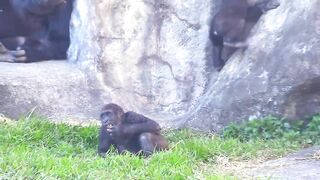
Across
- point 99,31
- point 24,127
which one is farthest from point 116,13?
point 24,127

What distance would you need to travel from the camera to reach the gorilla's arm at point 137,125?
22.4ft

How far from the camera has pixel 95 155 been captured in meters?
6.77

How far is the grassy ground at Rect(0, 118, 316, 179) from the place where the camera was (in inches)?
223

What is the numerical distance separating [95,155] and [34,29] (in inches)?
143

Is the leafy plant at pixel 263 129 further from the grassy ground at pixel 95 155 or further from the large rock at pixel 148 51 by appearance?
the large rock at pixel 148 51

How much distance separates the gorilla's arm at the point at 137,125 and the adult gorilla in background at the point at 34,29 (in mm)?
2920

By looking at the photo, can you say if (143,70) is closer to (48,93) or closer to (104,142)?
(48,93)

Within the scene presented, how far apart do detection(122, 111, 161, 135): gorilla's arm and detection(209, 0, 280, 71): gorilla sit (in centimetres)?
180

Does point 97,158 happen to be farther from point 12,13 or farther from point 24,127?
point 12,13

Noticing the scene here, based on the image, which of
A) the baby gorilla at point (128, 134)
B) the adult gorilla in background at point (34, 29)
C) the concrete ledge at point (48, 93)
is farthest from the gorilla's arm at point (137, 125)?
the adult gorilla in background at point (34, 29)

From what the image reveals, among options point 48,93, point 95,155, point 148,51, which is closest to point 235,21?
point 148,51

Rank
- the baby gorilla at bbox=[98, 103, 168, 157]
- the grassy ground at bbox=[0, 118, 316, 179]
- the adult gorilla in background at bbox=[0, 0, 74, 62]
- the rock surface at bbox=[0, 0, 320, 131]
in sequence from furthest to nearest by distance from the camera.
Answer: the adult gorilla in background at bbox=[0, 0, 74, 62] < the rock surface at bbox=[0, 0, 320, 131] < the baby gorilla at bbox=[98, 103, 168, 157] < the grassy ground at bbox=[0, 118, 316, 179]

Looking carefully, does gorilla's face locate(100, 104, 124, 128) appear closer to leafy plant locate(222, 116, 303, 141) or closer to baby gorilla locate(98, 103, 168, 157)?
baby gorilla locate(98, 103, 168, 157)

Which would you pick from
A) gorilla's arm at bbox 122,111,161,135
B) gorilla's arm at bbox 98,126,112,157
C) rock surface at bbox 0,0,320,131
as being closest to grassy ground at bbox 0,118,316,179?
gorilla's arm at bbox 98,126,112,157
